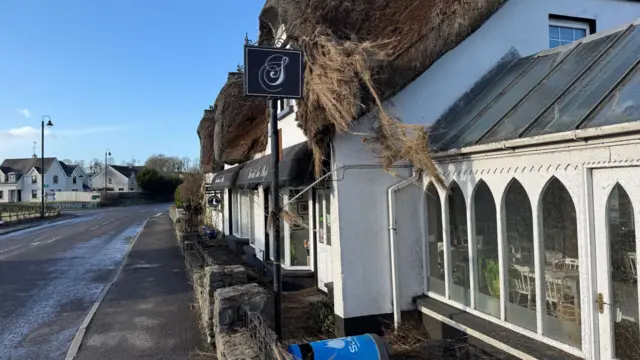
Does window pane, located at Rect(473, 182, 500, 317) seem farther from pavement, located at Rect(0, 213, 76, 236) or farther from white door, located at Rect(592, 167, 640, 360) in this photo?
pavement, located at Rect(0, 213, 76, 236)

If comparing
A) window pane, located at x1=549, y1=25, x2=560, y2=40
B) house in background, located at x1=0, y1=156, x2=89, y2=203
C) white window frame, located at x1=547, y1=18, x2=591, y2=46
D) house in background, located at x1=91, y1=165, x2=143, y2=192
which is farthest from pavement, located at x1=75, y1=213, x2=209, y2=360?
house in background, located at x1=91, y1=165, x2=143, y2=192

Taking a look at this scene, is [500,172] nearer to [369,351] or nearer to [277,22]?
[369,351]

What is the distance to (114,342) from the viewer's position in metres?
7.01

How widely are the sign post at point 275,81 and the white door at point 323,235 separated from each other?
8.85 feet

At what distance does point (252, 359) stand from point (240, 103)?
10.4m

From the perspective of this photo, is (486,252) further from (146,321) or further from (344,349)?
(146,321)

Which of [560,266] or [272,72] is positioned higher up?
[272,72]

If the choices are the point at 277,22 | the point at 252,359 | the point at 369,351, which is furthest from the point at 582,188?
the point at 277,22

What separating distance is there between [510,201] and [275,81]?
124 inches

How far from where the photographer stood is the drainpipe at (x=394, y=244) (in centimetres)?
648

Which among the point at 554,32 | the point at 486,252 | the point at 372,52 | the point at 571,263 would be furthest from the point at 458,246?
the point at 554,32

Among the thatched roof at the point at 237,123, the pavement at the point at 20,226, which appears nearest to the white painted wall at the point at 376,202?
the thatched roof at the point at 237,123

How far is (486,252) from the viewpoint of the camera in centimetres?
566

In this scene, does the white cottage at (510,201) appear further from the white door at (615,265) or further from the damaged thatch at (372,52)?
the damaged thatch at (372,52)
